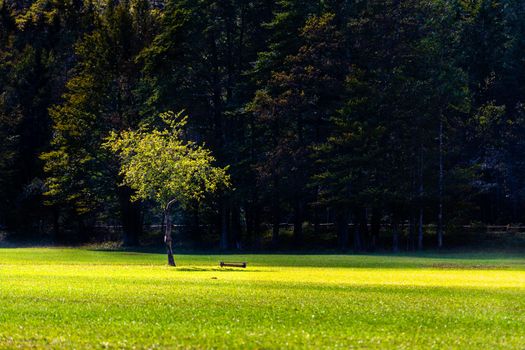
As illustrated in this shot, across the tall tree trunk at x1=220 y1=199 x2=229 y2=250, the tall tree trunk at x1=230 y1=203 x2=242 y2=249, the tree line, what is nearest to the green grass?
the tree line

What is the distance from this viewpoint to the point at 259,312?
25.4m

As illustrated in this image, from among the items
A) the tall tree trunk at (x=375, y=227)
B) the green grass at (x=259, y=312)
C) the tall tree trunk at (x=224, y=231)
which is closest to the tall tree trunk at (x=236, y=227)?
the tall tree trunk at (x=224, y=231)

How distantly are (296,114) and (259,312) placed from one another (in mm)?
65150

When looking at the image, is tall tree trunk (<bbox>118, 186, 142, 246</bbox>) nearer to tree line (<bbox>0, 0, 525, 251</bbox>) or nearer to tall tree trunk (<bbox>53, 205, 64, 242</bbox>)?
tree line (<bbox>0, 0, 525, 251</bbox>)

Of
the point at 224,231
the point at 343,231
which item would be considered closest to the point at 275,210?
the point at 224,231

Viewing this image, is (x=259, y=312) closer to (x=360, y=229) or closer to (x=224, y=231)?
(x=360, y=229)

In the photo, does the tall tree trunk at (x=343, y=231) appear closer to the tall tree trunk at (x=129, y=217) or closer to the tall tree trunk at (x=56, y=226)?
the tall tree trunk at (x=129, y=217)

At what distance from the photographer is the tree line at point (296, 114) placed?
87000mm

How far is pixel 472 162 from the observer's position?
95.6 metres

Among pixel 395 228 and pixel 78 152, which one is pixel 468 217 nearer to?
pixel 395 228

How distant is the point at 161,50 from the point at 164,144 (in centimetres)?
3908

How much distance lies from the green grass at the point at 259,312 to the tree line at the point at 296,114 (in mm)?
44757

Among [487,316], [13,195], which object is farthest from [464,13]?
[487,316]

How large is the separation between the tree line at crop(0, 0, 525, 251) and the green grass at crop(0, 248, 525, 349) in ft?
147
